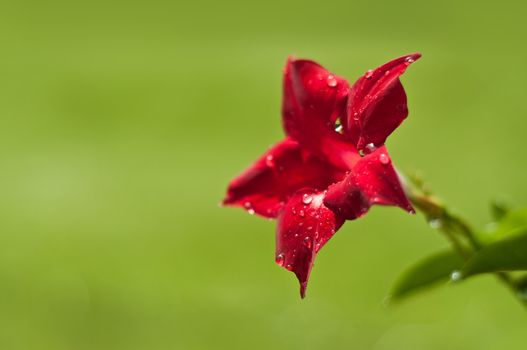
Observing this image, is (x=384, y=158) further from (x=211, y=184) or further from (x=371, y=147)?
(x=211, y=184)

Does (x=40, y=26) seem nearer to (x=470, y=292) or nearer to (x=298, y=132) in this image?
(x=470, y=292)

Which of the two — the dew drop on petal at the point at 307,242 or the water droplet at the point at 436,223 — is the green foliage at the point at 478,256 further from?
the dew drop on petal at the point at 307,242

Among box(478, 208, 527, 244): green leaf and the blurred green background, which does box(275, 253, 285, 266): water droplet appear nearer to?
box(478, 208, 527, 244): green leaf

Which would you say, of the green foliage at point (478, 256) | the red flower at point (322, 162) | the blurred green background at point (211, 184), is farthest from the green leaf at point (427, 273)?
the blurred green background at point (211, 184)

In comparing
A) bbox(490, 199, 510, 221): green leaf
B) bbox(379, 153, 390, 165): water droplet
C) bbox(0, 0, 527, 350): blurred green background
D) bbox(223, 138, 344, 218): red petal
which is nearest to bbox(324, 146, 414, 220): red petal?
bbox(379, 153, 390, 165): water droplet

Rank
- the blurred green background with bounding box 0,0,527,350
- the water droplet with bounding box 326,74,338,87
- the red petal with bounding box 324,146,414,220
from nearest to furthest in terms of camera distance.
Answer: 1. the red petal with bounding box 324,146,414,220
2. the water droplet with bounding box 326,74,338,87
3. the blurred green background with bounding box 0,0,527,350

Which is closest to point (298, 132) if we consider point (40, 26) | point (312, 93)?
point (312, 93)

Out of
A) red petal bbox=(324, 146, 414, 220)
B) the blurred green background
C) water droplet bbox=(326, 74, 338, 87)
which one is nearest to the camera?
red petal bbox=(324, 146, 414, 220)
